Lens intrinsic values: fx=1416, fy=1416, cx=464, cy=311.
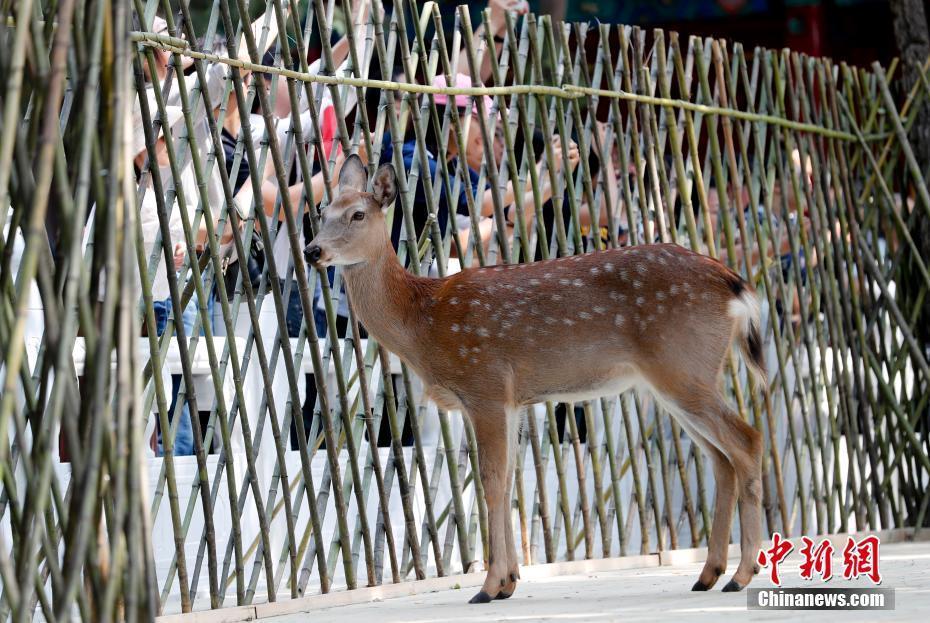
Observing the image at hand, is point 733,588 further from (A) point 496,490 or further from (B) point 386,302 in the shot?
(B) point 386,302

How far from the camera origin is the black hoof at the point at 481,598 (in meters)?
3.76

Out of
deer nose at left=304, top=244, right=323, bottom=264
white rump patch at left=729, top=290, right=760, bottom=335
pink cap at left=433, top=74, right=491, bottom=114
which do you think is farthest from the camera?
pink cap at left=433, top=74, right=491, bottom=114

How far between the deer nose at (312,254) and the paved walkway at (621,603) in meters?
0.92

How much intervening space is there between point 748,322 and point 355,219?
115 centimetres

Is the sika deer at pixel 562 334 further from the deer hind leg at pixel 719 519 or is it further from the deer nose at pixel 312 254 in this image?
the deer nose at pixel 312 254

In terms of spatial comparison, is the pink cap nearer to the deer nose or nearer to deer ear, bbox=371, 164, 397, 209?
deer ear, bbox=371, 164, 397, 209

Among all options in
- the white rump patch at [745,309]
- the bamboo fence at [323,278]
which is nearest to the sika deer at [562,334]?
the white rump patch at [745,309]

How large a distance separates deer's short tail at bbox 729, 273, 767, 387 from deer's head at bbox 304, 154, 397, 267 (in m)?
0.99

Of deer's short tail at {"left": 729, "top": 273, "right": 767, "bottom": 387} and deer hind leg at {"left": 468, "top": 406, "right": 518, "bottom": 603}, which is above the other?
deer's short tail at {"left": 729, "top": 273, "right": 767, "bottom": 387}

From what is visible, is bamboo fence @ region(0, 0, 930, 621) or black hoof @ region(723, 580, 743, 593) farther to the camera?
black hoof @ region(723, 580, 743, 593)

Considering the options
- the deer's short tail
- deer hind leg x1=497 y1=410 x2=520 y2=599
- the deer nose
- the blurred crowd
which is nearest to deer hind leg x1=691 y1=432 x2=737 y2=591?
the deer's short tail

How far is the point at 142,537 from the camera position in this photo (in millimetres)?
2133

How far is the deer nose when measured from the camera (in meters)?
3.71

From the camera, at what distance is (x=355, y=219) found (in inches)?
153
